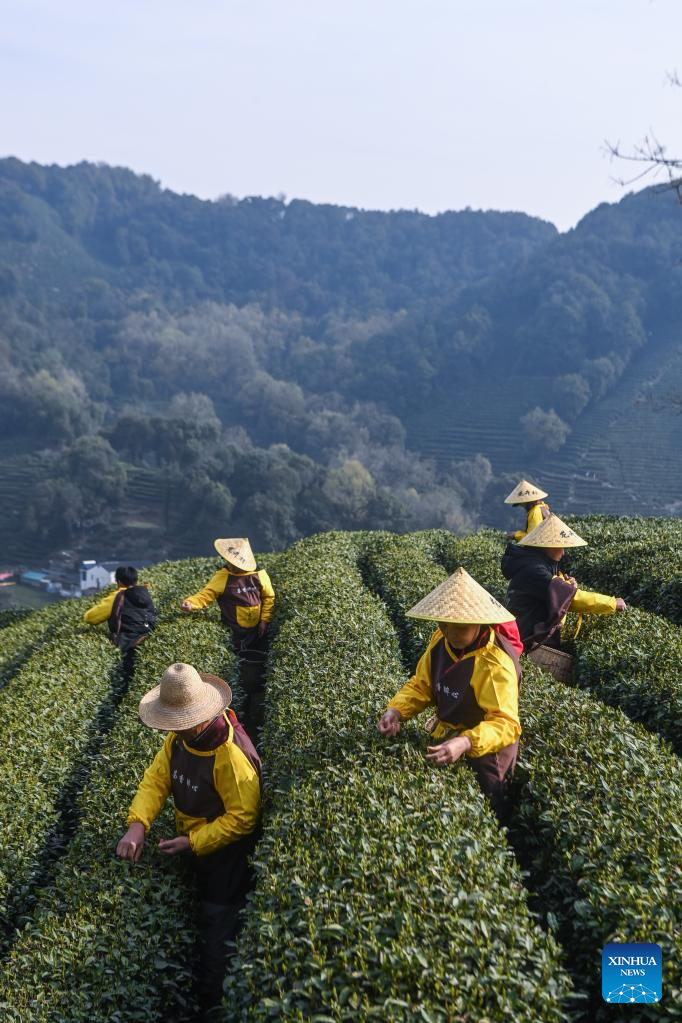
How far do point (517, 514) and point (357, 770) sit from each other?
68.0 metres

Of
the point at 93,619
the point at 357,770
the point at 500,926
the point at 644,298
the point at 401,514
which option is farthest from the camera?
the point at 644,298

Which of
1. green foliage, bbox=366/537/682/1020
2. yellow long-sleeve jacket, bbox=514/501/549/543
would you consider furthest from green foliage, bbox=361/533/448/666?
green foliage, bbox=366/537/682/1020

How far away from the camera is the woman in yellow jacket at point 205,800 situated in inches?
196

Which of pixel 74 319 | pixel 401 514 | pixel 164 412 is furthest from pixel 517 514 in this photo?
pixel 74 319

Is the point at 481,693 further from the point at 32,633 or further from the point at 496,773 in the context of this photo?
the point at 32,633

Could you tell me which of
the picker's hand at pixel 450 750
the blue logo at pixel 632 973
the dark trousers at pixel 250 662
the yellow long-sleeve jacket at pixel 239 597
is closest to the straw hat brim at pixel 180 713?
the picker's hand at pixel 450 750

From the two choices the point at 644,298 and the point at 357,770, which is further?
the point at 644,298

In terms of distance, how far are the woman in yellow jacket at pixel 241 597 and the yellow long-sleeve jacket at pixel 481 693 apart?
13.6 ft

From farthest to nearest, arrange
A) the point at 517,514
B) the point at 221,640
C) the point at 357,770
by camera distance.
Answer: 1. the point at 517,514
2. the point at 221,640
3. the point at 357,770

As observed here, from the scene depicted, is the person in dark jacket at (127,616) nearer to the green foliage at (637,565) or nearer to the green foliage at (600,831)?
the green foliage at (600,831)

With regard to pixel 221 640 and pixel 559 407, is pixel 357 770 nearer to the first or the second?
pixel 221 640

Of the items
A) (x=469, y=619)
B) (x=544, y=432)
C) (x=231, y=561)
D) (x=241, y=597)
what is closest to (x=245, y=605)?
(x=241, y=597)

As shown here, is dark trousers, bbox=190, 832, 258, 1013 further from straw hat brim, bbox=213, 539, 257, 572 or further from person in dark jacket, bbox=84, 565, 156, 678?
person in dark jacket, bbox=84, 565, 156, 678

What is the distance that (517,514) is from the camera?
7131 cm
